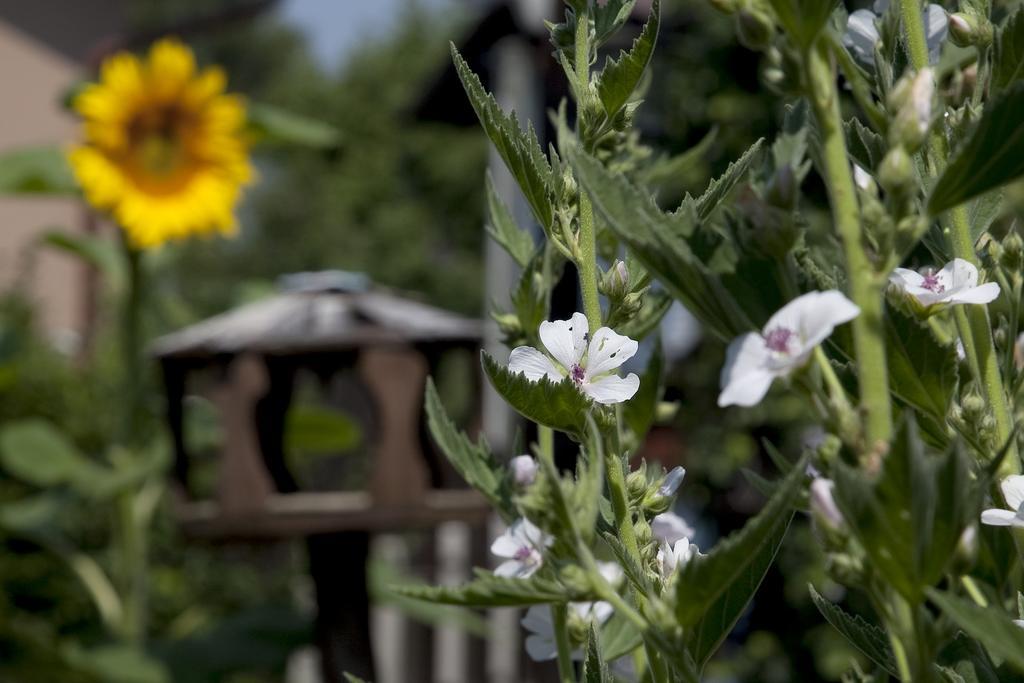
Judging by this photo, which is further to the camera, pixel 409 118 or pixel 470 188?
pixel 470 188

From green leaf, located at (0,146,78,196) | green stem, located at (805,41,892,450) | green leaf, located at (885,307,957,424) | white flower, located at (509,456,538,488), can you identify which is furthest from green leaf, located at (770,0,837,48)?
green leaf, located at (0,146,78,196)

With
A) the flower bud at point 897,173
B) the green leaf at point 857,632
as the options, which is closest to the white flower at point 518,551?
the green leaf at point 857,632

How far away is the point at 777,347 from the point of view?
43cm

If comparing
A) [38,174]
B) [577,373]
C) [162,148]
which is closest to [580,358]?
[577,373]

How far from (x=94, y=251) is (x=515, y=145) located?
2.78 metres

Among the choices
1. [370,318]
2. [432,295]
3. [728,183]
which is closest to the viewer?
[728,183]

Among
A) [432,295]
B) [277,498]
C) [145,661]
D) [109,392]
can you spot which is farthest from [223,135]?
[432,295]

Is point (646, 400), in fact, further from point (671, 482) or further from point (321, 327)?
point (321, 327)

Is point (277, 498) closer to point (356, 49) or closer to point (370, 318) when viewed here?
point (370, 318)

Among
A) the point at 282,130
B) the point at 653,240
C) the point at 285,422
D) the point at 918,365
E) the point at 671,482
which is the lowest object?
the point at 285,422

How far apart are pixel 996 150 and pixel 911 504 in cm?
12

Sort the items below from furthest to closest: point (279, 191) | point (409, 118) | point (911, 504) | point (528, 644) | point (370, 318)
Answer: point (279, 191), point (409, 118), point (370, 318), point (528, 644), point (911, 504)

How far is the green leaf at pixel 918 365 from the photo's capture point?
502 millimetres

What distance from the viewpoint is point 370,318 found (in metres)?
Answer: 2.85
